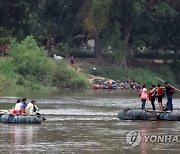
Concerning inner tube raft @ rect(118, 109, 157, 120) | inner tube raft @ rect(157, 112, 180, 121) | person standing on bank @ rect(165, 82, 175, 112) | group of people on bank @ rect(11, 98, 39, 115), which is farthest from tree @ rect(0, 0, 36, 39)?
group of people on bank @ rect(11, 98, 39, 115)

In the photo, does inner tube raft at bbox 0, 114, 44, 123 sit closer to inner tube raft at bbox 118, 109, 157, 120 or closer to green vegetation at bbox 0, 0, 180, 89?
inner tube raft at bbox 118, 109, 157, 120

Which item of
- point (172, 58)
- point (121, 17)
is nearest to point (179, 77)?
point (172, 58)

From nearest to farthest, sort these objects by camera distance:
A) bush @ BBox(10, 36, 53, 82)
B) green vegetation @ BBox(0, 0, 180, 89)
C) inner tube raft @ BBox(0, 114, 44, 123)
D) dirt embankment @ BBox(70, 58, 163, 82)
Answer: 1. inner tube raft @ BBox(0, 114, 44, 123)
2. bush @ BBox(10, 36, 53, 82)
3. green vegetation @ BBox(0, 0, 180, 89)
4. dirt embankment @ BBox(70, 58, 163, 82)

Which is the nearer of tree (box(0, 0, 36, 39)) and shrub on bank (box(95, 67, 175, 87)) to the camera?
tree (box(0, 0, 36, 39))

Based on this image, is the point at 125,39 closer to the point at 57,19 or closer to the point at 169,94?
the point at 57,19

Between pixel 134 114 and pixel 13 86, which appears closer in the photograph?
pixel 134 114

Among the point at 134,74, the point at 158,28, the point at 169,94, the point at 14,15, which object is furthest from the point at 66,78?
the point at 169,94

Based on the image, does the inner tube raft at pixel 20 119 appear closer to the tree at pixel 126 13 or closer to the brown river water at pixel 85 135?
the brown river water at pixel 85 135

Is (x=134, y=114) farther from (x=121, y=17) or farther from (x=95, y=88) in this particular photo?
(x=121, y=17)

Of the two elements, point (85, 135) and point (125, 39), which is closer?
point (85, 135)

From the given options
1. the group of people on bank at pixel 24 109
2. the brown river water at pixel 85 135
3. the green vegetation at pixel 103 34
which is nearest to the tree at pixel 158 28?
the green vegetation at pixel 103 34

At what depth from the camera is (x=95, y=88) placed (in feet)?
297

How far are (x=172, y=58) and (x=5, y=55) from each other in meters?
25.5

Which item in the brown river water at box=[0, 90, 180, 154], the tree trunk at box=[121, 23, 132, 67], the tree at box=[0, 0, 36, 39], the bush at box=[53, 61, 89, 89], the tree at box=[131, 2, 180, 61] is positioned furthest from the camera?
the tree at box=[131, 2, 180, 61]
